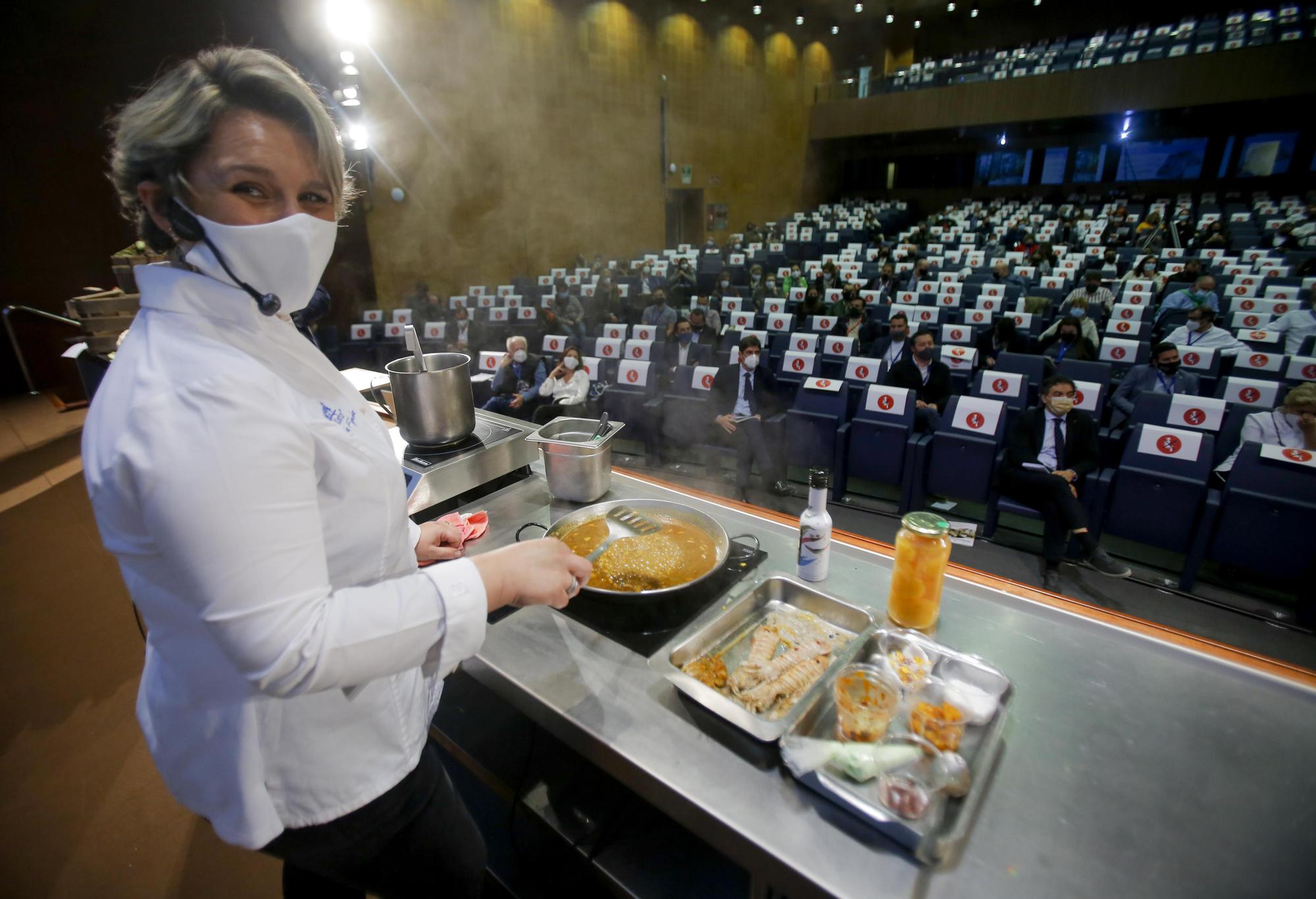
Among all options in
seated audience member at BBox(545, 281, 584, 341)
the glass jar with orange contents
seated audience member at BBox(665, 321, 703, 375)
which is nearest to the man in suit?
the glass jar with orange contents

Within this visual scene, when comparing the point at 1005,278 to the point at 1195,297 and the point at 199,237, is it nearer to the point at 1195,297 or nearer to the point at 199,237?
the point at 1195,297

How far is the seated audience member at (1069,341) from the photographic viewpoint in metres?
5.14

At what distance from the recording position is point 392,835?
98 cm

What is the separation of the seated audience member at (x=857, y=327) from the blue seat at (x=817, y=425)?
1.61 metres

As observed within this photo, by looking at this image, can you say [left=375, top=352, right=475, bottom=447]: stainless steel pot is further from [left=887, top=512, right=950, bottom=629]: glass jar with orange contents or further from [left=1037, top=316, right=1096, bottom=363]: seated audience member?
[left=1037, top=316, right=1096, bottom=363]: seated audience member

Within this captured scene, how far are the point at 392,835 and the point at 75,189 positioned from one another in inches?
371

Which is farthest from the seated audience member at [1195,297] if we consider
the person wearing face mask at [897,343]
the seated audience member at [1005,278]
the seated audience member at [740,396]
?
the seated audience member at [740,396]

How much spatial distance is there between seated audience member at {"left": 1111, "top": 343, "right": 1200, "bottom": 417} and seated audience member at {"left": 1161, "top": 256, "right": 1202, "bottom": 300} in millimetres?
3769

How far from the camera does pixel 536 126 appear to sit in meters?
10.4

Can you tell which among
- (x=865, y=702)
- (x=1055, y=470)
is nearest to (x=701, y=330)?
(x=1055, y=470)

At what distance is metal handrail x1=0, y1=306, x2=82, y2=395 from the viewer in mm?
6637

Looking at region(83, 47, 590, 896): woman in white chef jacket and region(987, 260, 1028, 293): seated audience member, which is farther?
region(987, 260, 1028, 293): seated audience member

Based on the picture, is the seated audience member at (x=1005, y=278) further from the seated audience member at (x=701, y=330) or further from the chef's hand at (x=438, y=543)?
the chef's hand at (x=438, y=543)

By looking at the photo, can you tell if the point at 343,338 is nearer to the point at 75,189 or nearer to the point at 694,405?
the point at 75,189
